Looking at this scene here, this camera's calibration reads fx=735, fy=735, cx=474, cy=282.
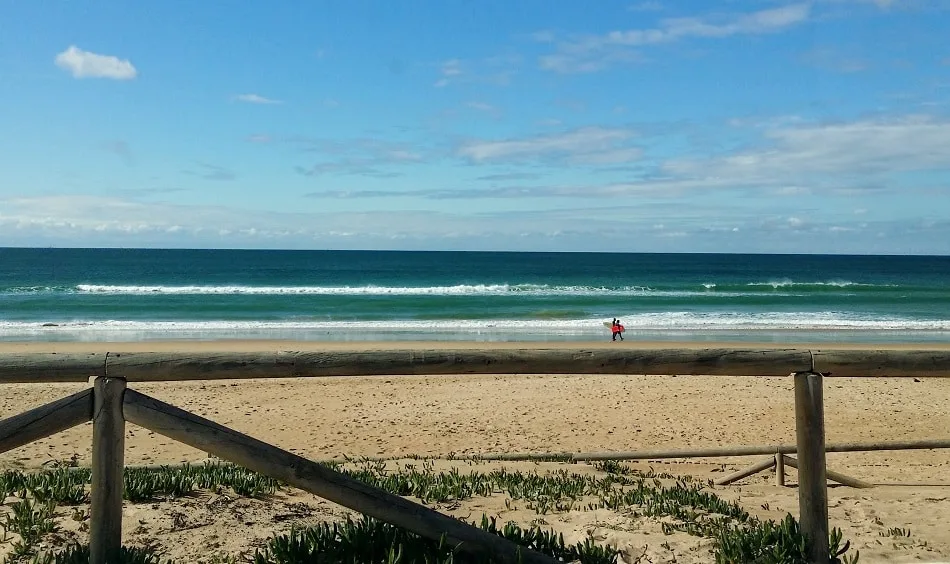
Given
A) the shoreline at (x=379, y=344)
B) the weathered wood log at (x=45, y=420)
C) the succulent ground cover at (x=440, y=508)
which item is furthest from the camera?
the shoreline at (x=379, y=344)

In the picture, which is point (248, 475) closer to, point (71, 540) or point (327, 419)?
point (71, 540)

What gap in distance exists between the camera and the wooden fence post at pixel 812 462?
3.48 m

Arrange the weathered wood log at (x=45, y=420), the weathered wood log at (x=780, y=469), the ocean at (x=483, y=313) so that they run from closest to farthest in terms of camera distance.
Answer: the weathered wood log at (x=45, y=420) → the weathered wood log at (x=780, y=469) → the ocean at (x=483, y=313)

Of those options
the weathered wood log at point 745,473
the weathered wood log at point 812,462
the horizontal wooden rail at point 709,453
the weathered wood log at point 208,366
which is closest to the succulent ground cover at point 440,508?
the weathered wood log at point 812,462

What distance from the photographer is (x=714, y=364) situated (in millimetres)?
3492

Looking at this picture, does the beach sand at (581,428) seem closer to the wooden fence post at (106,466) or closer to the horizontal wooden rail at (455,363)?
the wooden fence post at (106,466)

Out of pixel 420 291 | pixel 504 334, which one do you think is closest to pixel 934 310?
pixel 504 334

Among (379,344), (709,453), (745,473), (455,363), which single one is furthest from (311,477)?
(379,344)

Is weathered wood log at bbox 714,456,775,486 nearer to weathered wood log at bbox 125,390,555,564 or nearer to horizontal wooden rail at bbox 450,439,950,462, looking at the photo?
horizontal wooden rail at bbox 450,439,950,462

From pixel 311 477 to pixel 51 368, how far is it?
3.95ft

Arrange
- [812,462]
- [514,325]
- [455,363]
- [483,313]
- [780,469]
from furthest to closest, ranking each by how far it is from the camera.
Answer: [483,313]
[514,325]
[780,469]
[812,462]
[455,363]

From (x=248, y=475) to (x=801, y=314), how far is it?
30822 mm

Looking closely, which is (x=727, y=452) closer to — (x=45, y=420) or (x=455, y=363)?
(x=455, y=363)

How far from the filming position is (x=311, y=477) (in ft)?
10.5
